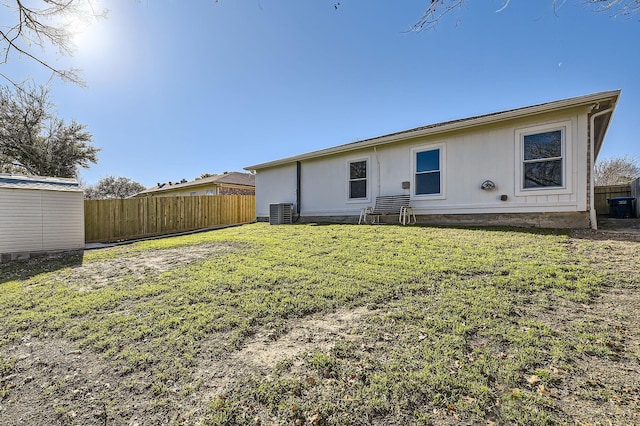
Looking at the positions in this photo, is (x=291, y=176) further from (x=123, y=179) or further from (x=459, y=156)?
(x=123, y=179)

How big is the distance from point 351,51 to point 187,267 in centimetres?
731

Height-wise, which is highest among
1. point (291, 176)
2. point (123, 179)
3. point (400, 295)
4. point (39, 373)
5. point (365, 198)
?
point (123, 179)

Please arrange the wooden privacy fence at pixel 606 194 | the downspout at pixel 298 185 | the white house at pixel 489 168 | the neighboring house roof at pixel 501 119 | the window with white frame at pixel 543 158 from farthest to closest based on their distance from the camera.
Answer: the downspout at pixel 298 185, the wooden privacy fence at pixel 606 194, the window with white frame at pixel 543 158, the white house at pixel 489 168, the neighboring house roof at pixel 501 119

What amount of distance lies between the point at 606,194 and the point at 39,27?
16.1 meters

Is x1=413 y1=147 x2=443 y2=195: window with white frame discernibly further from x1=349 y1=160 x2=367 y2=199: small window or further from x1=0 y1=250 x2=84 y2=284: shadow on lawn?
x1=0 y1=250 x2=84 y2=284: shadow on lawn

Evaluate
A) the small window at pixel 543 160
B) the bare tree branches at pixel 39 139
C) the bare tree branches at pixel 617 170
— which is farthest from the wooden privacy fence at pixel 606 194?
the bare tree branches at pixel 39 139

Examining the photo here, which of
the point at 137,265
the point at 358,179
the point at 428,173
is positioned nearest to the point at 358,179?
the point at 358,179

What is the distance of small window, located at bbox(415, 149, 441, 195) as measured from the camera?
29.1 ft

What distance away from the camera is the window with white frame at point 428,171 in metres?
8.85

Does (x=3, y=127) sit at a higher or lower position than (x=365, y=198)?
higher

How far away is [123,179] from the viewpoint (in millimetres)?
36281

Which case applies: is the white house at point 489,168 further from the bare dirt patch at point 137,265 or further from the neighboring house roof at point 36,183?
the neighboring house roof at point 36,183

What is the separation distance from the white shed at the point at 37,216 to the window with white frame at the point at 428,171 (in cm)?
1086

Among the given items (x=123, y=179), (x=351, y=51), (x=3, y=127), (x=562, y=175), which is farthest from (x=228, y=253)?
(x=123, y=179)
